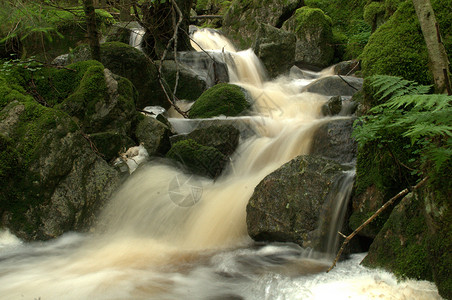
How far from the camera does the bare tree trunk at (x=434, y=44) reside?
108 inches

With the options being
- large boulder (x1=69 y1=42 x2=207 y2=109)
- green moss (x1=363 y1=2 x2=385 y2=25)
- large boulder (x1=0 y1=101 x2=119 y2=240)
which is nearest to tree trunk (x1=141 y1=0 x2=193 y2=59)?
large boulder (x1=69 y1=42 x2=207 y2=109)

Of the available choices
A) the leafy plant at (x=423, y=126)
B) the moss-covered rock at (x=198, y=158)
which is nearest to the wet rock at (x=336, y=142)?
the moss-covered rock at (x=198, y=158)

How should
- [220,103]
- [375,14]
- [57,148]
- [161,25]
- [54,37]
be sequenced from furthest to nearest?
1. [375,14]
2. [54,37]
3. [161,25]
4. [220,103]
5. [57,148]

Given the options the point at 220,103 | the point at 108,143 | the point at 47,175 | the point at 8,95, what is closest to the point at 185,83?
the point at 220,103

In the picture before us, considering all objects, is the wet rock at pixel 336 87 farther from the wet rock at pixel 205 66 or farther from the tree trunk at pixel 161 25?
the tree trunk at pixel 161 25

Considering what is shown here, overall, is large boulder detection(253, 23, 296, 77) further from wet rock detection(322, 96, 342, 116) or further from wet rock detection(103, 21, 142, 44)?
wet rock detection(322, 96, 342, 116)

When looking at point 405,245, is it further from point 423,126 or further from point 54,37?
point 54,37

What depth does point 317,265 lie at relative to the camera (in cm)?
346

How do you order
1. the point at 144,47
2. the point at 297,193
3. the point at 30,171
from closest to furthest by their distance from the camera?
the point at 297,193 < the point at 30,171 < the point at 144,47

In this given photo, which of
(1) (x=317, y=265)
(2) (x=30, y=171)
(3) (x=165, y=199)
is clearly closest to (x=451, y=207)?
(1) (x=317, y=265)

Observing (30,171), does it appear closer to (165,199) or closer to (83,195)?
(83,195)

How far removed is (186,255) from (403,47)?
3.42 m

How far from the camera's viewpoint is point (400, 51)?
3887mm

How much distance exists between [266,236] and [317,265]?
A: 0.77 metres
